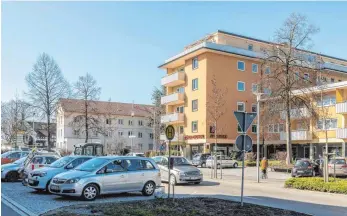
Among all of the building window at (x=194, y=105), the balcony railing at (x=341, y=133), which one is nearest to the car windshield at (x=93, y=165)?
the balcony railing at (x=341, y=133)

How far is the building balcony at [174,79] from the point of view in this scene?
60588 millimetres

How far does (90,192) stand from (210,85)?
42.0 meters

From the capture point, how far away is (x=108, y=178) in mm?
15336

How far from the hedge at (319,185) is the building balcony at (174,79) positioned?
39.8 meters

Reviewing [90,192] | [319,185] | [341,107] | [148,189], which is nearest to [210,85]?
[341,107]

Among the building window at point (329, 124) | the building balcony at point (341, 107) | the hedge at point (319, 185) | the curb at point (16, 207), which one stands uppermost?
the building balcony at point (341, 107)

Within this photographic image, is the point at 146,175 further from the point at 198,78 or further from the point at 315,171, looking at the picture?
the point at 198,78

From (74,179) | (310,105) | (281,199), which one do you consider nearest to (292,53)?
(310,105)

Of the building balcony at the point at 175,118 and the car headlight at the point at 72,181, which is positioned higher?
the building balcony at the point at 175,118

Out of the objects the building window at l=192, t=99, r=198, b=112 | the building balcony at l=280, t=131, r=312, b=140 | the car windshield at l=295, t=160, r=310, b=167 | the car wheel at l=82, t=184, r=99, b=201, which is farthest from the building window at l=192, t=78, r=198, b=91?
the car wheel at l=82, t=184, r=99, b=201

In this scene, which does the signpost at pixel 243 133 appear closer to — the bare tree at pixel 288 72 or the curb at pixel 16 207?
the curb at pixel 16 207

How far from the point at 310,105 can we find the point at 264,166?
56.4 feet

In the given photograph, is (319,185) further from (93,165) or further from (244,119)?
(93,165)

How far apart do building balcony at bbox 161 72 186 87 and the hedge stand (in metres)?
39.8
